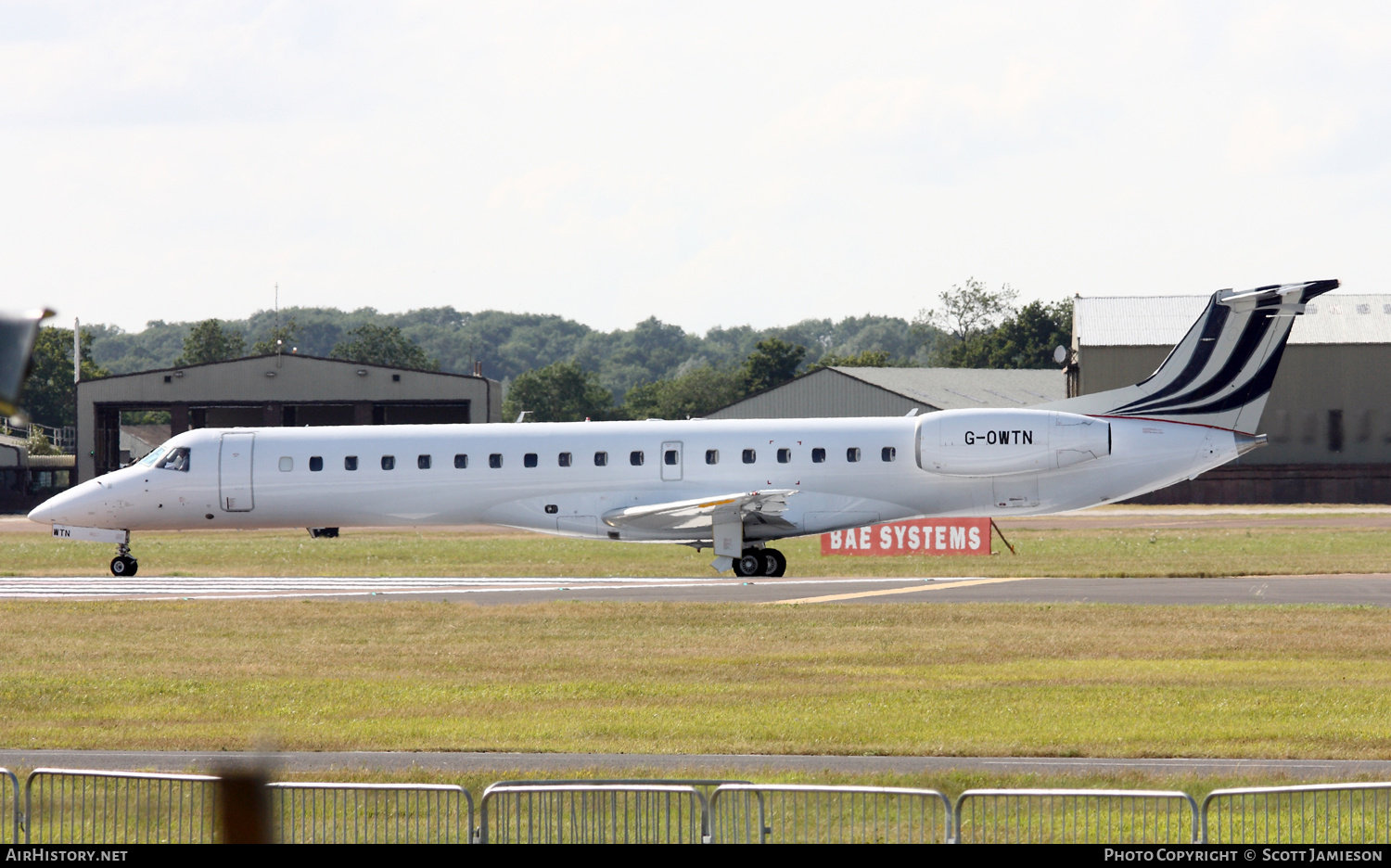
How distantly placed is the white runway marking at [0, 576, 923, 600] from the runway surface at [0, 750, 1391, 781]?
14734mm

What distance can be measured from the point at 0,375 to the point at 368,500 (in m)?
30.8

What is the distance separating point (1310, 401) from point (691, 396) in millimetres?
71381

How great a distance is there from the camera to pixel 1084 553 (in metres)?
38.7

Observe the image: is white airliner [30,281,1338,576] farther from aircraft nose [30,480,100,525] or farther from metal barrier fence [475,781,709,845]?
metal barrier fence [475,781,709,845]

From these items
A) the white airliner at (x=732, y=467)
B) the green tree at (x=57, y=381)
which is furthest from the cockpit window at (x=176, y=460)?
the green tree at (x=57, y=381)

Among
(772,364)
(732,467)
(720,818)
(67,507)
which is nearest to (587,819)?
(720,818)

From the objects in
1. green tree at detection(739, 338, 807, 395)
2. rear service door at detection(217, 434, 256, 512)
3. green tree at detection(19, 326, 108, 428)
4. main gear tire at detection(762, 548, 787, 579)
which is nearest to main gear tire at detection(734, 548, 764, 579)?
main gear tire at detection(762, 548, 787, 579)

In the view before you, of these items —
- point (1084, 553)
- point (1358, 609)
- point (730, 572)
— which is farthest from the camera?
point (1084, 553)

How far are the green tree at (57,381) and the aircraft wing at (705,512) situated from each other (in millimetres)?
82798

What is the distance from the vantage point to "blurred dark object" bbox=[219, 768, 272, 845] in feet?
11.9
